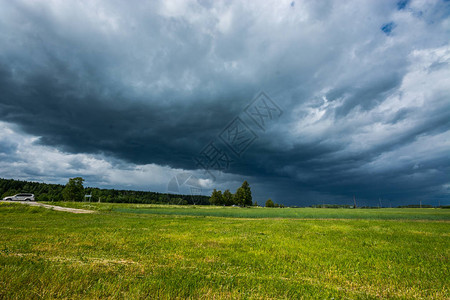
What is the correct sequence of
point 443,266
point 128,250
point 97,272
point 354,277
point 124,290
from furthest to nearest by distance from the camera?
point 128,250 < point 443,266 < point 354,277 < point 97,272 < point 124,290

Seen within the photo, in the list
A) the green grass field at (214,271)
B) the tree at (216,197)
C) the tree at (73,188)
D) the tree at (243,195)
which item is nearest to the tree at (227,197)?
the tree at (216,197)

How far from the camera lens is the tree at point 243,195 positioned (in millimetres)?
133625

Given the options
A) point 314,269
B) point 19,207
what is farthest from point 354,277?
point 19,207

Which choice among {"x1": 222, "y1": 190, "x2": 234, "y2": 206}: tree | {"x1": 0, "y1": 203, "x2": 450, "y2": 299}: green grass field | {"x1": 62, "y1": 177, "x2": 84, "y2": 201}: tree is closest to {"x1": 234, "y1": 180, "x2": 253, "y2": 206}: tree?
{"x1": 222, "y1": 190, "x2": 234, "y2": 206}: tree

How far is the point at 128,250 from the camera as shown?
32.8ft

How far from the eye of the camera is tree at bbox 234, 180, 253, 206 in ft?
438

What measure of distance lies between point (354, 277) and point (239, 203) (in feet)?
427

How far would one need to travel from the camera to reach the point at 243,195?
134 meters

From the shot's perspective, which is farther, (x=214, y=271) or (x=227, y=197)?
(x=227, y=197)

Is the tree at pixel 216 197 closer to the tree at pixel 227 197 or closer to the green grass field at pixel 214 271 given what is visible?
the tree at pixel 227 197

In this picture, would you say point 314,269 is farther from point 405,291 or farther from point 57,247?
point 57,247

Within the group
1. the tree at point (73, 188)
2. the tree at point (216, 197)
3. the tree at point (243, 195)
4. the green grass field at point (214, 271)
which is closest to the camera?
the green grass field at point (214, 271)

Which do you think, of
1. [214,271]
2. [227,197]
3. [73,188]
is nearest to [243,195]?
[227,197]

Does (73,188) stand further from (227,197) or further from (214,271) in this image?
(214,271)
